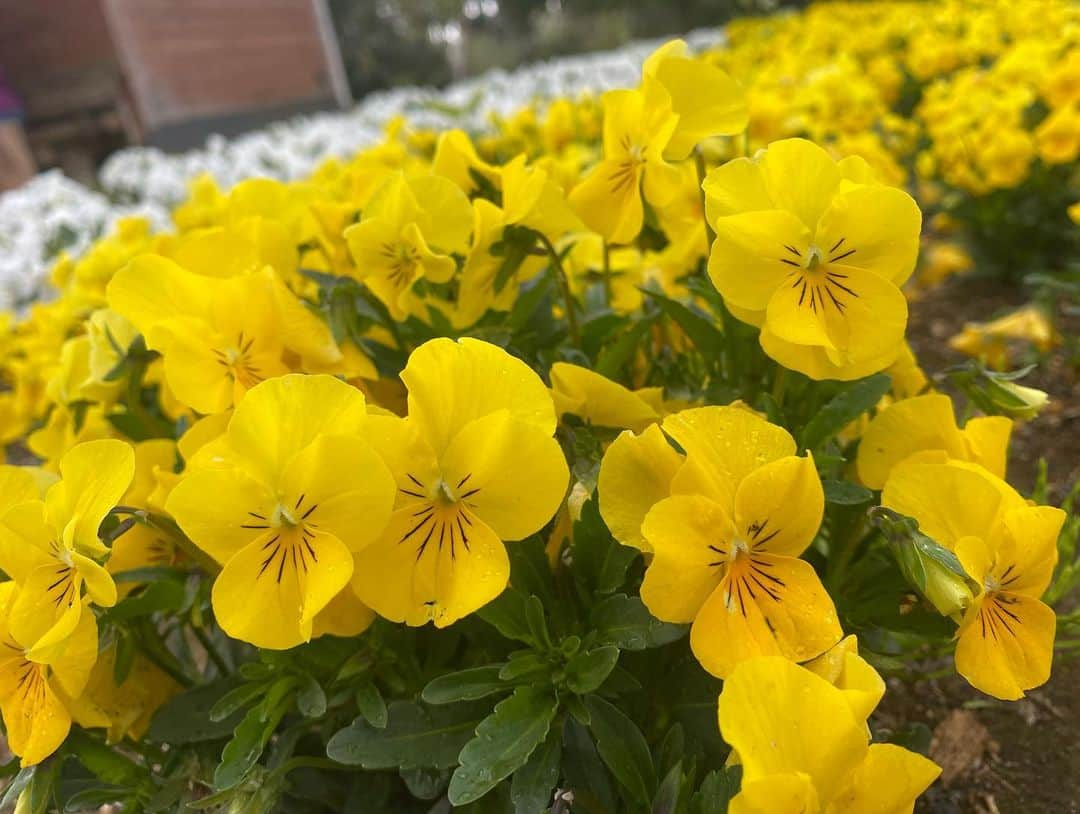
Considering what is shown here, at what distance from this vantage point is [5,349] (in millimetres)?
2273

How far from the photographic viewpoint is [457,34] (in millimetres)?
18234

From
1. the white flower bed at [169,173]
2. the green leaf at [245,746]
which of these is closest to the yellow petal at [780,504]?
the green leaf at [245,746]

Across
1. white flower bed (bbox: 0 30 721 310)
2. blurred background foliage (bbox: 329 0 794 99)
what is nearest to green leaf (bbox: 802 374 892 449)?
white flower bed (bbox: 0 30 721 310)

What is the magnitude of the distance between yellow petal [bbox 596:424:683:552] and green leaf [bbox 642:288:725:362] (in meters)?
0.33

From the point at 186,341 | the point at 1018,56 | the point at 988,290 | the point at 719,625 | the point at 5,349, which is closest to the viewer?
the point at 719,625

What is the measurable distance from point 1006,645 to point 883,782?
23cm

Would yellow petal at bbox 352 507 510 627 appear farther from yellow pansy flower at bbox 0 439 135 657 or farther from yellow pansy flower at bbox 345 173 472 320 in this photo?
yellow pansy flower at bbox 345 173 472 320

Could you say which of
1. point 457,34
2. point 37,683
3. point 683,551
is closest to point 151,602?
point 37,683

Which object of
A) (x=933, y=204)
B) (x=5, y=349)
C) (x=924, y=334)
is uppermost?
(x=5, y=349)

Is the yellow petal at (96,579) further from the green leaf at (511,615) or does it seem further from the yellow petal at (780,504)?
the yellow petal at (780,504)

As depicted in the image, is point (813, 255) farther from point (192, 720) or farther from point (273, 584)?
point (192, 720)

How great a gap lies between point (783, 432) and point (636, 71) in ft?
25.9

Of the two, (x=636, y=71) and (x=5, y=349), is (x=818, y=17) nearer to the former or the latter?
(x=636, y=71)

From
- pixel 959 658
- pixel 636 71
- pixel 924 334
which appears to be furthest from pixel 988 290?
pixel 636 71
